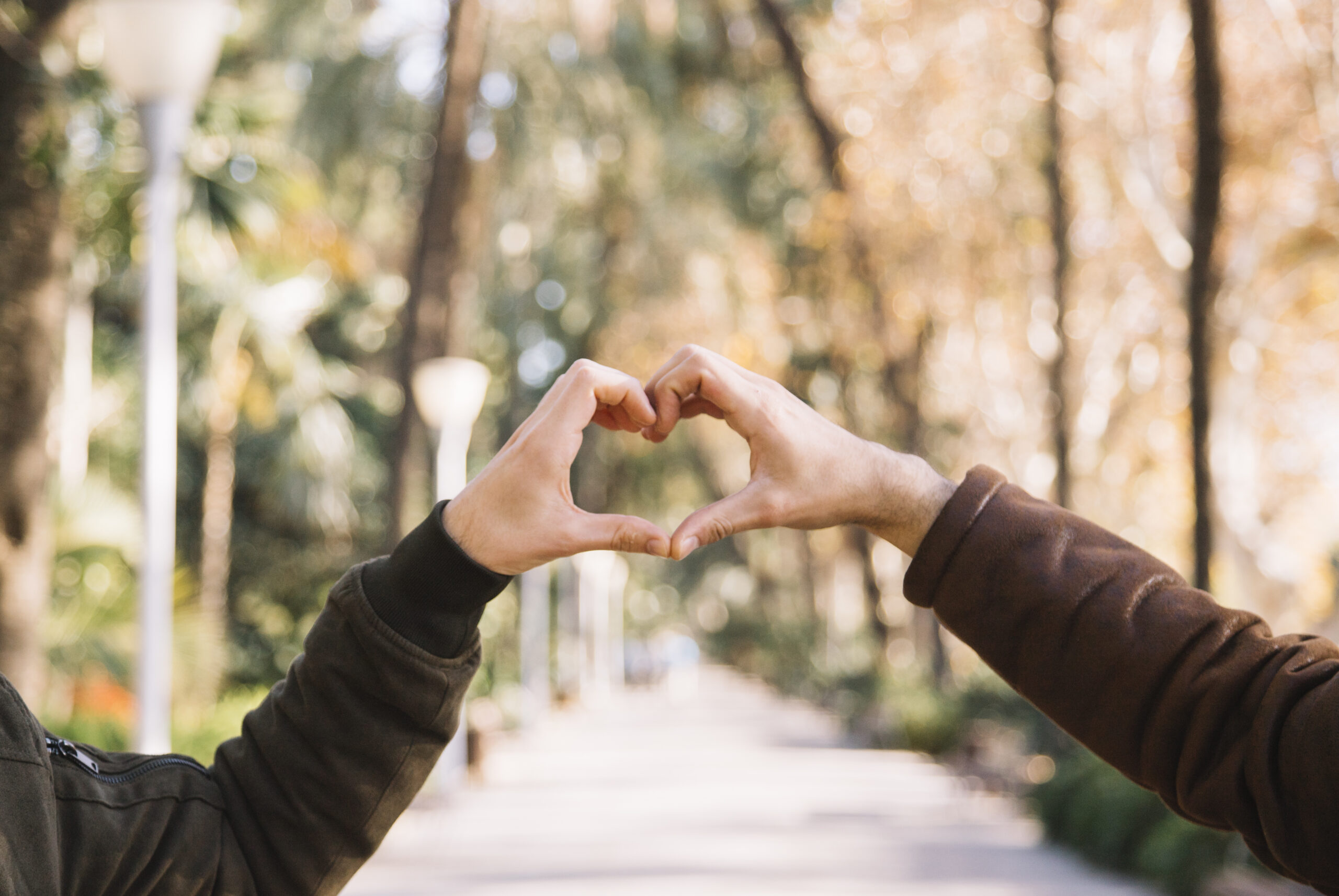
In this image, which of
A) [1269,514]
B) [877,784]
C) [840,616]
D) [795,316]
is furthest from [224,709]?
[840,616]

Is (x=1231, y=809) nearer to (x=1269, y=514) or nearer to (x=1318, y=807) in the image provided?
(x=1318, y=807)

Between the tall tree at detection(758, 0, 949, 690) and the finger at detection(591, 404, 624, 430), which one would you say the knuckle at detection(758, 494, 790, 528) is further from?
Result: the tall tree at detection(758, 0, 949, 690)

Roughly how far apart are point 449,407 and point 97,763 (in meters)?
12.0

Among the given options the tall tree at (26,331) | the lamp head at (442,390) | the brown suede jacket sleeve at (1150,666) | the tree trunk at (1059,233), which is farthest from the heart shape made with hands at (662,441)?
the lamp head at (442,390)

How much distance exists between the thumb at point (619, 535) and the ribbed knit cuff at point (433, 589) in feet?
0.40

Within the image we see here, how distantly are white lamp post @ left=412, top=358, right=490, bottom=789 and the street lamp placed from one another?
24.6 feet

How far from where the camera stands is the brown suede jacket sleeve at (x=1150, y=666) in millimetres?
1214

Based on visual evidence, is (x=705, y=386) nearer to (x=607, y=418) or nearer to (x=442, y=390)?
(x=607, y=418)

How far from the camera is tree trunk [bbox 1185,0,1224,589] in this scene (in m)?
7.49

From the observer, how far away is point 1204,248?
809 cm

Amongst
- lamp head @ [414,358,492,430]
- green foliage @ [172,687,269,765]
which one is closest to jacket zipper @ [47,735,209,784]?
green foliage @ [172,687,269,765]

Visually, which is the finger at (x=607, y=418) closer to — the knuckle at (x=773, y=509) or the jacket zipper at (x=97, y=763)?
the knuckle at (x=773, y=509)

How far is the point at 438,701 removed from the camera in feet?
4.69

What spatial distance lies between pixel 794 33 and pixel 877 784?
919 cm
